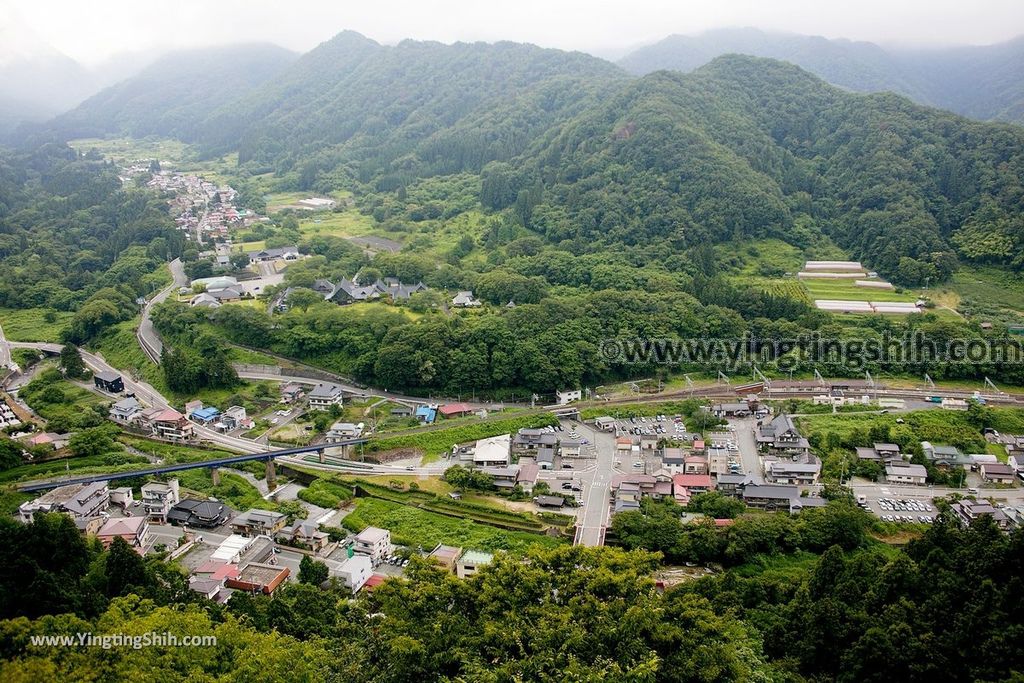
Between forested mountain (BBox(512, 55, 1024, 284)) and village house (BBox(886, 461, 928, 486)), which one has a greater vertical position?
forested mountain (BBox(512, 55, 1024, 284))

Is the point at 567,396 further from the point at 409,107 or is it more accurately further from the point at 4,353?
the point at 409,107

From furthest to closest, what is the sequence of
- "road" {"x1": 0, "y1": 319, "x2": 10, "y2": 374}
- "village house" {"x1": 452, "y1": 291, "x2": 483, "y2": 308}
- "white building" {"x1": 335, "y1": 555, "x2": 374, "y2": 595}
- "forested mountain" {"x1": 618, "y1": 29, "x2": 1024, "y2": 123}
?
"forested mountain" {"x1": 618, "y1": 29, "x2": 1024, "y2": 123}, "village house" {"x1": 452, "y1": 291, "x2": 483, "y2": 308}, "road" {"x1": 0, "y1": 319, "x2": 10, "y2": 374}, "white building" {"x1": 335, "y1": 555, "x2": 374, "y2": 595}

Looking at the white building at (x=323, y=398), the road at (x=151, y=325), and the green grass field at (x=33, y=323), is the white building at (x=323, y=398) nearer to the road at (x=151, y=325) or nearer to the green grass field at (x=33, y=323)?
the road at (x=151, y=325)

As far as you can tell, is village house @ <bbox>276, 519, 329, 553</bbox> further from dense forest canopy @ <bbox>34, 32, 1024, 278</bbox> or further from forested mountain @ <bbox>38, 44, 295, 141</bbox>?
forested mountain @ <bbox>38, 44, 295, 141</bbox>

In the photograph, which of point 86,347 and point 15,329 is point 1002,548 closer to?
point 86,347

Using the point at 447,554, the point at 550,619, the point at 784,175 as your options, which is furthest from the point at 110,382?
the point at 784,175

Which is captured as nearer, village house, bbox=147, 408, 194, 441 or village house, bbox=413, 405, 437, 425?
village house, bbox=147, 408, 194, 441

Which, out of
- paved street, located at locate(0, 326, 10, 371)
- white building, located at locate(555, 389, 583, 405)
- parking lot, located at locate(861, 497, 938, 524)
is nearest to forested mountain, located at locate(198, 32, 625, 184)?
paved street, located at locate(0, 326, 10, 371)
